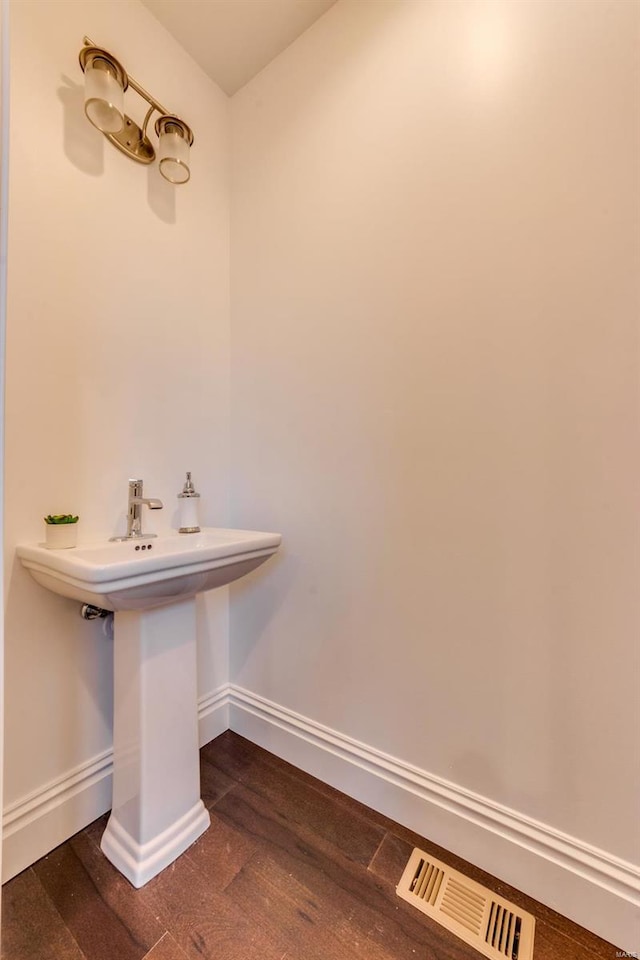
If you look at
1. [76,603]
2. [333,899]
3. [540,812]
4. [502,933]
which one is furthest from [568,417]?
[76,603]

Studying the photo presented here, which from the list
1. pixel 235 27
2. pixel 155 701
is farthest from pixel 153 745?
pixel 235 27

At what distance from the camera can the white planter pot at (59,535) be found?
0.99 meters

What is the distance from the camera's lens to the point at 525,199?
0.94 metres

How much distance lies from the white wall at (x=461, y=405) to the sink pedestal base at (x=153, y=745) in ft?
1.28

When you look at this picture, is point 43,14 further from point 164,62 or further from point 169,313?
point 169,313

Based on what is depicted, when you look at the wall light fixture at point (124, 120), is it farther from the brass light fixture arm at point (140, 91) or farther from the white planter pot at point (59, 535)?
the white planter pot at point (59, 535)

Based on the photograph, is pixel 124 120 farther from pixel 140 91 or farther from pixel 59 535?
pixel 59 535

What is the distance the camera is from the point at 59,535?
995mm

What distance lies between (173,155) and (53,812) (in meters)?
1.96

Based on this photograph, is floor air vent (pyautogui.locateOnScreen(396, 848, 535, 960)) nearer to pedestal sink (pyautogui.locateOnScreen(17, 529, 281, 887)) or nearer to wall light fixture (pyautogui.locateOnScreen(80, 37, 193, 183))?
pedestal sink (pyautogui.locateOnScreen(17, 529, 281, 887))

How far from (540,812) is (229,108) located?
102 inches

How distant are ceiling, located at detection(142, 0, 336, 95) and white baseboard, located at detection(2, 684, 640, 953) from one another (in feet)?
7.87

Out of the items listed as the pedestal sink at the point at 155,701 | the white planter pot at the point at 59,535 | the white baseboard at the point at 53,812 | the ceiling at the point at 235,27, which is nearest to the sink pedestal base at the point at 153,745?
the pedestal sink at the point at 155,701

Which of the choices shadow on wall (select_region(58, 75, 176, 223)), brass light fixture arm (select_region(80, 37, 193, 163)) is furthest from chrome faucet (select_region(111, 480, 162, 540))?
brass light fixture arm (select_region(80, 37, 193, 163))
